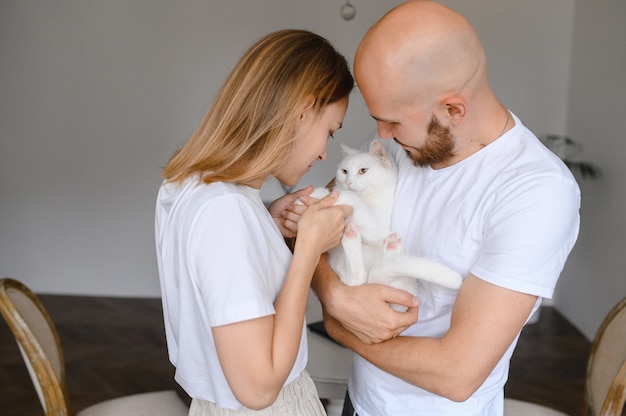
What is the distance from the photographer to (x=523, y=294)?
1.20 metres

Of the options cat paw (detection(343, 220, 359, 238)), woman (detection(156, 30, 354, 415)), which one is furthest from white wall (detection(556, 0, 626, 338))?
woman (detection(156, 30, 354, 415))

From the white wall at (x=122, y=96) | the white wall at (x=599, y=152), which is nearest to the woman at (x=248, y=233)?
the white wall at (x=599, y=152)

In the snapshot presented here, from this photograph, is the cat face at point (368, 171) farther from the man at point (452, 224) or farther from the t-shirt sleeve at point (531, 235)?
the t-shirt sleeve at point (531, 235)

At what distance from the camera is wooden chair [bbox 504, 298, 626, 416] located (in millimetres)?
1771

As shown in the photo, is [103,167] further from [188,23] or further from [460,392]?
[460,392]

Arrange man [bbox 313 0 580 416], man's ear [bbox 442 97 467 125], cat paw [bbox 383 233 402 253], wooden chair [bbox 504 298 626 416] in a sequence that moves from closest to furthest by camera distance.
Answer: man [bbox 313 0 580 416] < man's ear [bbox 442 97 467 125] < cat paw [bbox 383 233 402 253] < wooden chair [bbox 504 298 626 416]

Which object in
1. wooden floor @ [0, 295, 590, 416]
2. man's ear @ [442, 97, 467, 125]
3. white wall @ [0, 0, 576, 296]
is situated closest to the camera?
man's ear @ [442, 97, 467, 125]

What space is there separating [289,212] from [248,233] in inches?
14.8

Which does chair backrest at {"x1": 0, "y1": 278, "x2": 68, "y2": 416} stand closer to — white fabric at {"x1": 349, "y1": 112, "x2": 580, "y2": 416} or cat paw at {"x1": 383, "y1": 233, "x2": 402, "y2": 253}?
white fabric at {"x1": 349, "y1": 112, "x2": 580, "y2": 416}

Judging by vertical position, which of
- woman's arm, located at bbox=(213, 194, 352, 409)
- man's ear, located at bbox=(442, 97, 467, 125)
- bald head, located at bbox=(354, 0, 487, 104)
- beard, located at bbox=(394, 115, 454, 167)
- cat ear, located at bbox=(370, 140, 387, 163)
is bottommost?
woman's arm, located at bbox=(213, 194, 352, 409)

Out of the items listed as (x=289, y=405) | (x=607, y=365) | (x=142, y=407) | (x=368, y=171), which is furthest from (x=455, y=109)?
(x=142, y=407)

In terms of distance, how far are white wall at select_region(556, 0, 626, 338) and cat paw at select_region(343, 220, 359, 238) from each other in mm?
3024

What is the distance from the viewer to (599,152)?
424 cm

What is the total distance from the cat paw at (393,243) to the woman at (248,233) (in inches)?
5.1
